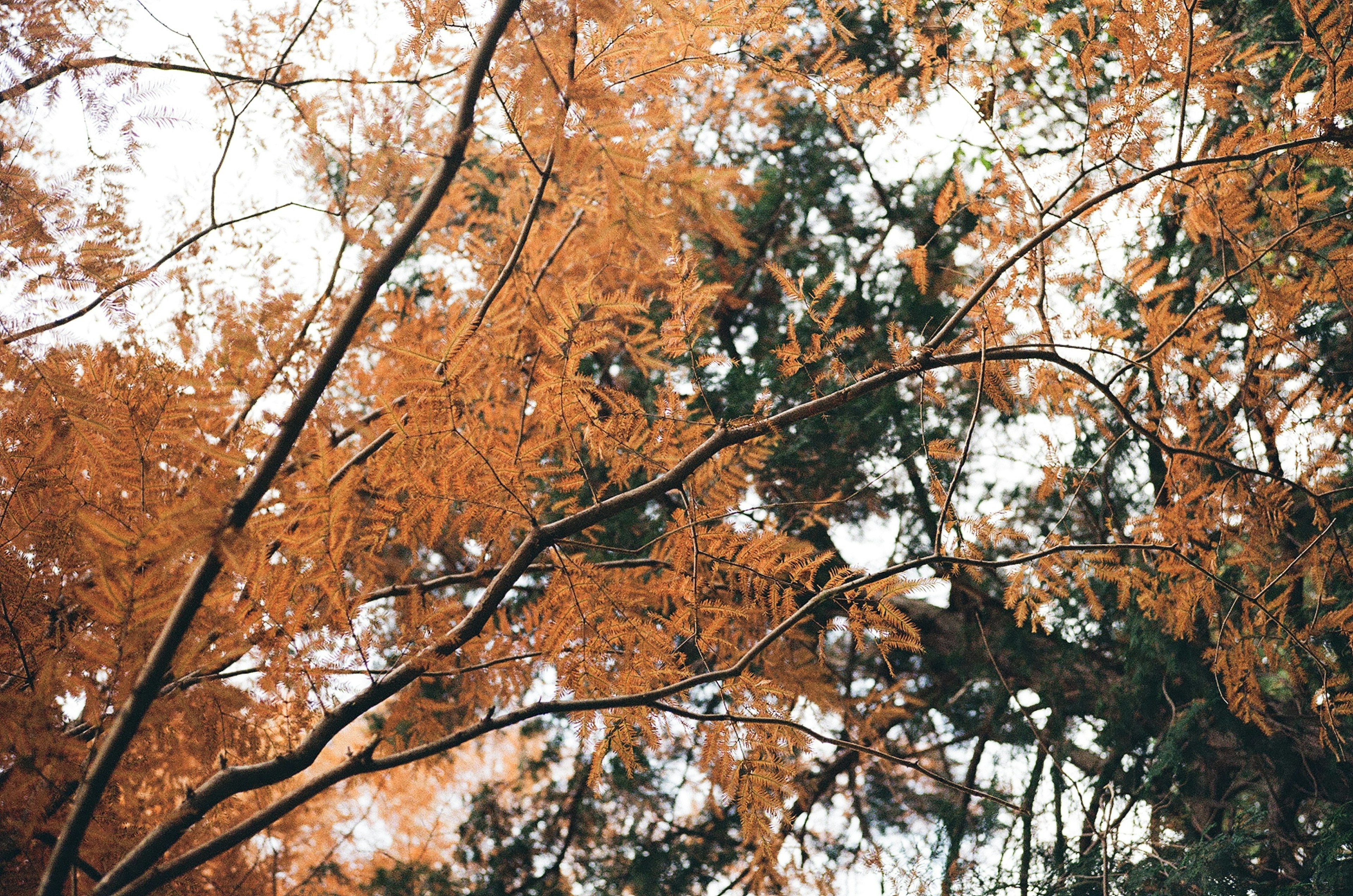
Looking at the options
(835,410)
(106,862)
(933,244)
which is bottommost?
(106,862)

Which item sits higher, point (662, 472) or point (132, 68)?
point (132, 68)

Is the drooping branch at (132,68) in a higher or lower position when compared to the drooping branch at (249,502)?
higher

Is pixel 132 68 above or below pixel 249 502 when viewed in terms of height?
above

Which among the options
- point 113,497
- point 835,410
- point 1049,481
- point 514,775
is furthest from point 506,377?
point 514,775

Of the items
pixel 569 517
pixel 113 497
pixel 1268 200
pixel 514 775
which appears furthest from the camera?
pixel 514 775

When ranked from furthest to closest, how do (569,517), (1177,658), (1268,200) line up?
(1177,658) → (1268,200) → (569,517)

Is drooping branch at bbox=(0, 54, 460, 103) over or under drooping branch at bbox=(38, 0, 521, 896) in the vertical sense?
over

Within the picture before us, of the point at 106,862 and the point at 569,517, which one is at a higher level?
the point at 569,517

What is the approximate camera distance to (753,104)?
579cm

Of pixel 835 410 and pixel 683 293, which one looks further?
pixel 835 410

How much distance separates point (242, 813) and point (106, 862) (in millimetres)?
683

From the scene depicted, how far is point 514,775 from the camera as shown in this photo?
22.4 ft

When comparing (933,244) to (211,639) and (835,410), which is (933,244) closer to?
(835,410)

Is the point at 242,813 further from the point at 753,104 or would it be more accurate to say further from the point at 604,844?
the point at 753,104
